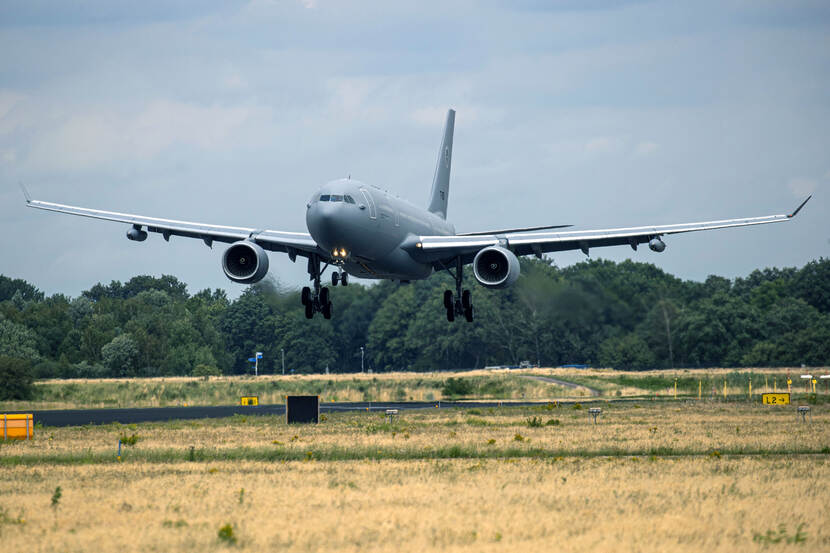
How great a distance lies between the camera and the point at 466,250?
49062mm

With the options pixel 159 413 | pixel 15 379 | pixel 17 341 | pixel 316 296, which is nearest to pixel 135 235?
pixel 316 296

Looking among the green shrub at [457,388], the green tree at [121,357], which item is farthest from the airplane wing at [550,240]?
the green tree at [121,357]

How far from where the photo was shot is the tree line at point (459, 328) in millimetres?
63969

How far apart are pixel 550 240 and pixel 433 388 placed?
134ft

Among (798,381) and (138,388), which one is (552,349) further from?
(138,388)

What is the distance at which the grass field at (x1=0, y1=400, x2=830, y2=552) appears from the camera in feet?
68.1

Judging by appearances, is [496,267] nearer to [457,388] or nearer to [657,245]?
[657,245]

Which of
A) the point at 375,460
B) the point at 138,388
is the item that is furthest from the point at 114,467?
the point at 138,388

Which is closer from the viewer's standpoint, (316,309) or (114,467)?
(114,467)

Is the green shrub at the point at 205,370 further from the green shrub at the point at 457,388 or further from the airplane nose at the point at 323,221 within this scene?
the airplane nose at the point at 323,221

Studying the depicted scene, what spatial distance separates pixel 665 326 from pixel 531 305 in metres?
15.8

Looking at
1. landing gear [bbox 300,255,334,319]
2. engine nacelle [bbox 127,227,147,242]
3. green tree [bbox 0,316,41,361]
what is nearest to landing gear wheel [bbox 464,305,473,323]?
landing gear [bbox 300,255,334,319]

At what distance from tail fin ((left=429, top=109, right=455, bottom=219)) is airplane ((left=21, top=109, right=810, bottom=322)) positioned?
917 cm

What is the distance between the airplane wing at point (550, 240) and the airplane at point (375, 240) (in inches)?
1.7
